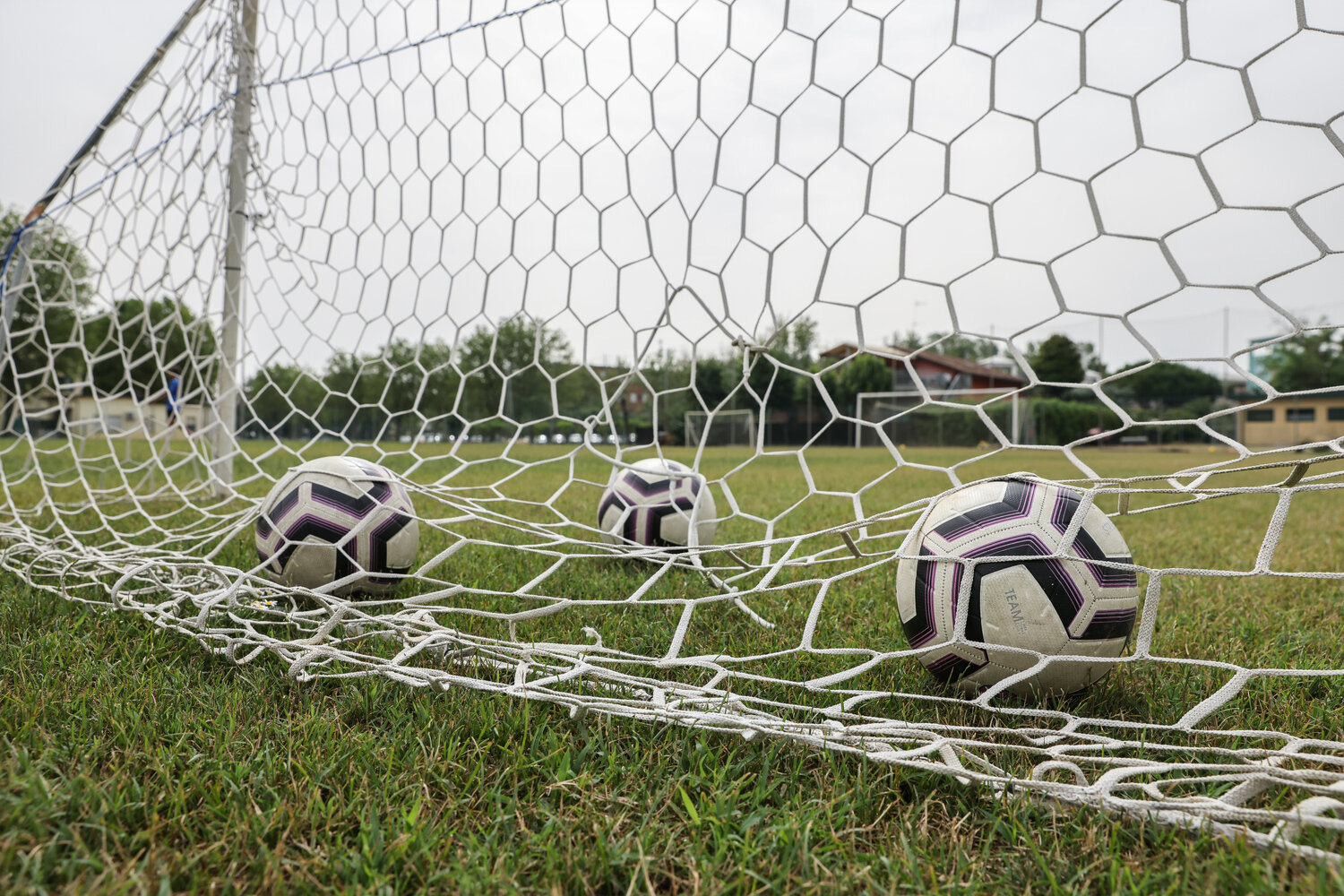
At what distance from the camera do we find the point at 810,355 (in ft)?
9.04

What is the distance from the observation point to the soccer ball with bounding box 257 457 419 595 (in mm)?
2475

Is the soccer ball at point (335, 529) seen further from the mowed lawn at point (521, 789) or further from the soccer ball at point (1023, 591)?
the soccer ball at point (1023, 591)

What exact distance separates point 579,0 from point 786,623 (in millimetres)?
2324

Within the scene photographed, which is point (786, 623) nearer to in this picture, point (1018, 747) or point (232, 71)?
point (1018, 747)

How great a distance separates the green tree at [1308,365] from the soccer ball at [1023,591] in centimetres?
2596

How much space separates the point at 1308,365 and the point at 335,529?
30.3 metres

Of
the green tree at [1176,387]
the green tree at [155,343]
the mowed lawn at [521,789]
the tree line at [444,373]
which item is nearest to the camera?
the mowed lawn at [521,789]

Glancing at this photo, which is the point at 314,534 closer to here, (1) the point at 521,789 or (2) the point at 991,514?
(1) the point at 521,789

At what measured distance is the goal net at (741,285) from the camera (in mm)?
1571

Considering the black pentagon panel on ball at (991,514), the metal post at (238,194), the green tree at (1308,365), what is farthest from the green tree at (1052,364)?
the green tree at (1308,365)

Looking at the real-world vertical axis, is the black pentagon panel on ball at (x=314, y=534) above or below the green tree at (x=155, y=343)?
below

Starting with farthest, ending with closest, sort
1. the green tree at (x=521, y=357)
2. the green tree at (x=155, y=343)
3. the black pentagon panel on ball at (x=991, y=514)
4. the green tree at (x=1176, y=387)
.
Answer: the green tree at (x=1176, y=387) < the green tree at (x=155, y=343) < the green tree at (x=521, y=357) < the black pentagon panel on ball at (x=991, y=514)

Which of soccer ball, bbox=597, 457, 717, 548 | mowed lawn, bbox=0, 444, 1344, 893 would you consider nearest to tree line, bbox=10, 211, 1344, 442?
soccer ball, bbox=597, 457, 717, 548

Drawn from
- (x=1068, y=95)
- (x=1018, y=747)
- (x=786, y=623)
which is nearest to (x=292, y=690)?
(x=786, y=623)
